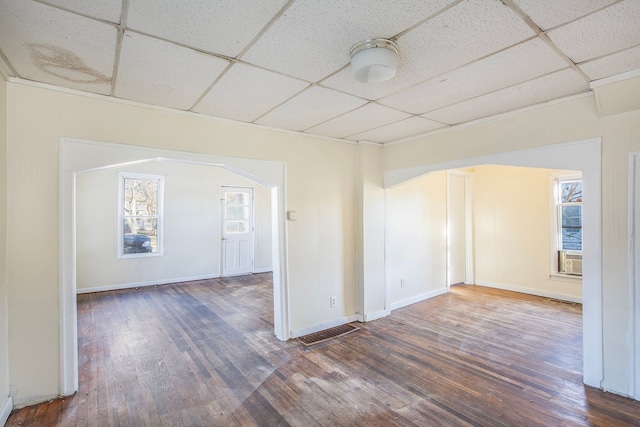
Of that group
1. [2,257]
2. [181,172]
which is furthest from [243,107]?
[181,172]

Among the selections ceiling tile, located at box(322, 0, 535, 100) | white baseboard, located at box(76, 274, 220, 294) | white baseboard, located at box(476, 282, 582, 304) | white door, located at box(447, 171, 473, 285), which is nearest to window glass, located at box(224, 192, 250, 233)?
white baseboard, located at box(76, 274, 220, 294)

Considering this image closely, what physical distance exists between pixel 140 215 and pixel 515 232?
7354mm

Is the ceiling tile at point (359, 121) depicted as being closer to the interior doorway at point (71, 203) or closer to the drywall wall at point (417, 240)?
the drywall wall at point (417, 240)

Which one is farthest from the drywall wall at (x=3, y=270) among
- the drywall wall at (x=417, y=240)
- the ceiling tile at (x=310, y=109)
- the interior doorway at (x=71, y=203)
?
the drywall wall at (x=417, y=240)

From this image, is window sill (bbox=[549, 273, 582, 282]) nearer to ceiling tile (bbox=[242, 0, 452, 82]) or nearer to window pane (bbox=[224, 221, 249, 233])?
ceiling tile (bbox=[242, 0, 452, 82])

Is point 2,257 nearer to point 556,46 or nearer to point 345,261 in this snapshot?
point 345,261

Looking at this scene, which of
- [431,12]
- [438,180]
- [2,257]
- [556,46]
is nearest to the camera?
[431,12]

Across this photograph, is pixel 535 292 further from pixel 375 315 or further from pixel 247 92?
pixel 247 92

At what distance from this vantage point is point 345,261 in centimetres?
417

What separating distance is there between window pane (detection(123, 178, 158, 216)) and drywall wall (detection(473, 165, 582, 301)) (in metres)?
6.65

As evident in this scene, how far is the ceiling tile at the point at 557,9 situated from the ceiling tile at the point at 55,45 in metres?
2.08

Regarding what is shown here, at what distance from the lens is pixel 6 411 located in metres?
2.16

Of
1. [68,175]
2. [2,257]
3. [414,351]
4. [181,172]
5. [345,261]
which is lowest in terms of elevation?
[414,351]

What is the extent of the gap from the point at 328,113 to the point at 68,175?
89.4 inches
